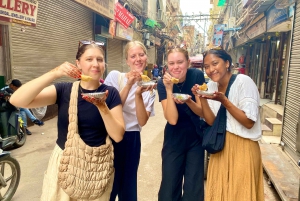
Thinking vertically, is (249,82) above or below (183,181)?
above

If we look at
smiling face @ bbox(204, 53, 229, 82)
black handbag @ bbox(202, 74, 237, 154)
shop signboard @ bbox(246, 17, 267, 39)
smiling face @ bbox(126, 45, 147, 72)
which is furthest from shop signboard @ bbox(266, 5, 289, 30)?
smiling face @ bbox(126, 45, 147, 72)

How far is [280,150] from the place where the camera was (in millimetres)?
4715

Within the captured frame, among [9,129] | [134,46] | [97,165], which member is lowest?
[9,129]

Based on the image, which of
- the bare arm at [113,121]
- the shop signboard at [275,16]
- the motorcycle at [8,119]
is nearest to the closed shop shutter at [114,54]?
the shop signboard at [275,16]

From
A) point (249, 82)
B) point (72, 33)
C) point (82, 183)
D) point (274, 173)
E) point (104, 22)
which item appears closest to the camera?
point (82, 183)

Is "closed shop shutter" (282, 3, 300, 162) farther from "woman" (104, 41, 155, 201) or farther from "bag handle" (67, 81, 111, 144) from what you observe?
"bag handle" (67, 81, 111, 144)

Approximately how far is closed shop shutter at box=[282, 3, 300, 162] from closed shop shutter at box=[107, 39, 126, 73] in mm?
9573

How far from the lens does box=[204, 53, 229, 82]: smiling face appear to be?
6.95ft

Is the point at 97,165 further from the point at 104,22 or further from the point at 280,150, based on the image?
the point at 104,22

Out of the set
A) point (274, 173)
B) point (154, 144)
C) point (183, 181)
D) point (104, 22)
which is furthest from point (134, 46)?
point (104, 22)

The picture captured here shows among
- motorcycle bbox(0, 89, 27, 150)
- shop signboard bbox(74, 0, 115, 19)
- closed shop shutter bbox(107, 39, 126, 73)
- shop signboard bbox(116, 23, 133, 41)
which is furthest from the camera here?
closed shop shutter bbox(107, 39, 126, 73)

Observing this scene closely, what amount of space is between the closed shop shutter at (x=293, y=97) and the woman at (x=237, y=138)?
2.81 metres

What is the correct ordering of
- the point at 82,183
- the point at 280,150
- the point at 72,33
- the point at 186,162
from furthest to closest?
the point at 72,33 < the point at 280,150 < the point at 186,162 < the point at 82,183

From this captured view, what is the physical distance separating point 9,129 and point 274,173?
509cm
